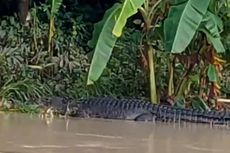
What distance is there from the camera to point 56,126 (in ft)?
23.2

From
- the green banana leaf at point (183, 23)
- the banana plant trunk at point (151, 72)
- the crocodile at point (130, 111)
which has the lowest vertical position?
the crocodile at point (130, 111)

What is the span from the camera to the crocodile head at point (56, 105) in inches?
327

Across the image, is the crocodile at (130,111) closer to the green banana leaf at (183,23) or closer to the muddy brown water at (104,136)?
the muddy brown water at (104,136)

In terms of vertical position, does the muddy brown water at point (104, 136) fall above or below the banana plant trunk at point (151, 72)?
below

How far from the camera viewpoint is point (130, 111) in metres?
8.04

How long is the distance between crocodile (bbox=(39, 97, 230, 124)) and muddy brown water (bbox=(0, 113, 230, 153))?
146 millimetres

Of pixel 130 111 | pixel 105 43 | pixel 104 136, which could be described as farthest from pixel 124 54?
pixel 104 136

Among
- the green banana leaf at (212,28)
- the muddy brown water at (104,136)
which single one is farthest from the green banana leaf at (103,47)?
the green banana leaf at (212,28)

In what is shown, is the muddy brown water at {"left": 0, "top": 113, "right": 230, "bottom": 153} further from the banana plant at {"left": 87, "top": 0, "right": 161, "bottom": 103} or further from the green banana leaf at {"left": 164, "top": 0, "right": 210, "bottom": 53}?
the green banana leaf at {"left": 164, "top": 0, "right": 210, "bottom": 53}

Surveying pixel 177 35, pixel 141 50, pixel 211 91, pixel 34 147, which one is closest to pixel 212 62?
pixel 211 91

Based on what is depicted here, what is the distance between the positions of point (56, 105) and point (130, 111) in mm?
1031

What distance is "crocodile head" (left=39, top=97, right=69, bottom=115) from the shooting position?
8297mm

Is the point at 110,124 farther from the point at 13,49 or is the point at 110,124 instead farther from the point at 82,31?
the point at 82,31

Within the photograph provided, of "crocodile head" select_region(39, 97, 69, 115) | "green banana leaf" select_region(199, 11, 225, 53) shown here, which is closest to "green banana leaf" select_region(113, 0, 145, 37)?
"green banana leaf" select_region(199, 11, 225, 53)
